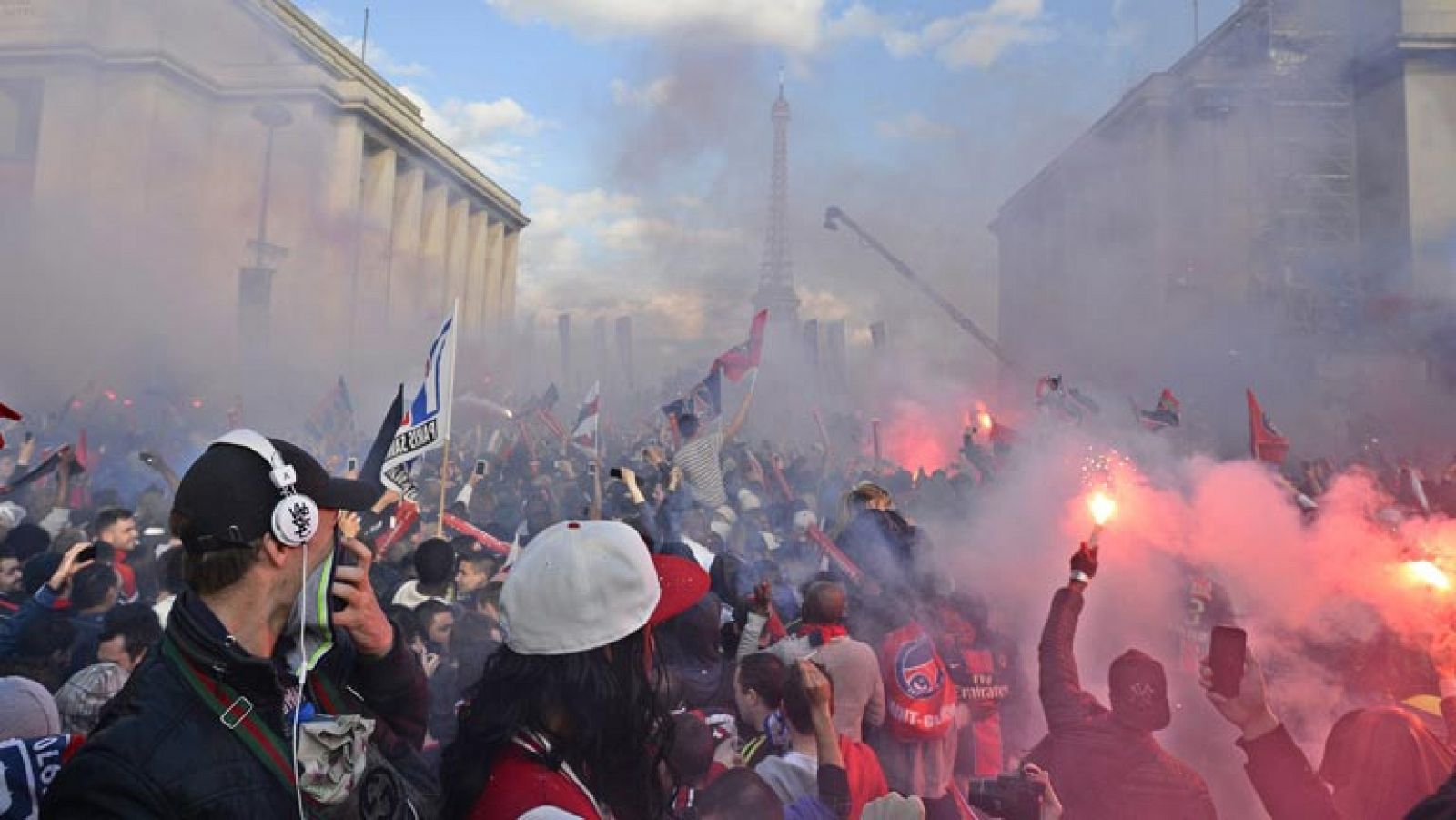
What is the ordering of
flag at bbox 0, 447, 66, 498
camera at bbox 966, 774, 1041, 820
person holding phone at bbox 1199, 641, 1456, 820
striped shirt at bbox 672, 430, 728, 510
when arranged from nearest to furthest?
camera at bbox 966, 774, 1041, 820, person holding phone at bbox 1199, 641, 1456, 820, flag at bbox 0, 447, 66, 498, striped shirt at bbox 672, 430, 728, 510

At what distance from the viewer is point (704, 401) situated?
1010 centimetres

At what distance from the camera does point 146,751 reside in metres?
1.22

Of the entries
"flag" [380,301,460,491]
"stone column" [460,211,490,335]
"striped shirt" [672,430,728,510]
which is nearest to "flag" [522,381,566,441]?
"striped shirt" [672,430,728,510]

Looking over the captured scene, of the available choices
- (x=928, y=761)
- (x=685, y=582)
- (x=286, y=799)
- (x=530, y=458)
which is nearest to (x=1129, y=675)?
(x=928, y=761)

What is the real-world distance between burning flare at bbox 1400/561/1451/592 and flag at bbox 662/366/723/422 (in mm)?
5997

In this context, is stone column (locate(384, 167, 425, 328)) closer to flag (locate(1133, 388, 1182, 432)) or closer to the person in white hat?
flag (locate(1133, 388, 1182, 432))

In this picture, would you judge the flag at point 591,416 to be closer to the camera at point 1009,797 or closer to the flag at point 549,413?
the flag at point 549,413

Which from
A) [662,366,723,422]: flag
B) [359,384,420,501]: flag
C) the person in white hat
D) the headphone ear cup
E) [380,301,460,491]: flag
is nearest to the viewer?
the headphone ear cup

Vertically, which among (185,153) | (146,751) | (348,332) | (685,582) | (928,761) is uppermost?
(185,153)

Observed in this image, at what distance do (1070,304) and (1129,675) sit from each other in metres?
29.5

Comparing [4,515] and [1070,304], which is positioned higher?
[1070,304]

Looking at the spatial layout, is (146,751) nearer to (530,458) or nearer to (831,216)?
(530,458)

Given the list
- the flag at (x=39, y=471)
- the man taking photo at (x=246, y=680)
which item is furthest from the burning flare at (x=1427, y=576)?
the flag at (x=39, y=471)

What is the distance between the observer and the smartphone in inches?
100
